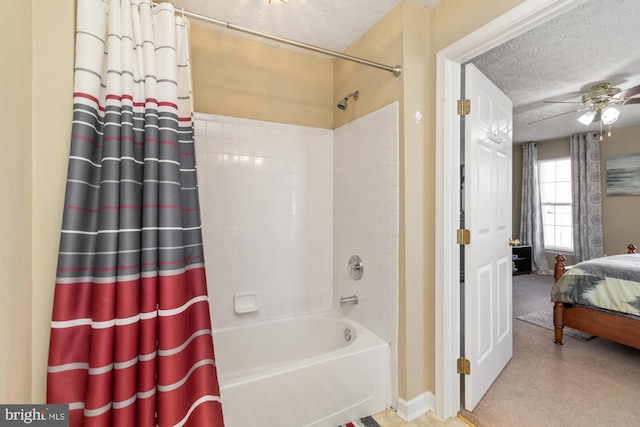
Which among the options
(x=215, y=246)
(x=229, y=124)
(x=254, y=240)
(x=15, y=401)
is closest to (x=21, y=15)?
(x=15, y=401)

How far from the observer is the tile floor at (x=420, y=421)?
163 cm

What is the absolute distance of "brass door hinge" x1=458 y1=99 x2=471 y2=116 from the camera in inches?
66.7

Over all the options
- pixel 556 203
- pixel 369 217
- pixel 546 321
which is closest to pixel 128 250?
pixel 369 217

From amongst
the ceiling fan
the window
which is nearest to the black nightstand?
the window

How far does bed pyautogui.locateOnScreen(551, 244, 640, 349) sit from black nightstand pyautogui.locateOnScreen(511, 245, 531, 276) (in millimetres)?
2526

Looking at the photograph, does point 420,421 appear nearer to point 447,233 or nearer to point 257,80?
point 447,233

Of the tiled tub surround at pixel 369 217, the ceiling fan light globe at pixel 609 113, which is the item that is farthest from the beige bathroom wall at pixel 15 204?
the ceiling fan light globe at pixel 609 113

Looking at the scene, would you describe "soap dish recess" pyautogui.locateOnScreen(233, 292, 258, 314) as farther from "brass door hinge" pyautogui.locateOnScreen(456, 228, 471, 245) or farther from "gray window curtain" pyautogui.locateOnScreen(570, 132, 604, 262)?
"gray window curtain" pyautogui.locateOnScreen(570, 132, 604, 262)

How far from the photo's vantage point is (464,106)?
170cm

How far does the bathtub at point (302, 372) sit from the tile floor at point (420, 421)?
55 mm

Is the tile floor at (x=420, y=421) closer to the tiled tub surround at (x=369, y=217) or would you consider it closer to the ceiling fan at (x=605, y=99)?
the tiled tub surround at (x=369, y=217)

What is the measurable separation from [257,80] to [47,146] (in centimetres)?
148

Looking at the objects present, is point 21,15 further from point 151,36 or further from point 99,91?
point 151,36

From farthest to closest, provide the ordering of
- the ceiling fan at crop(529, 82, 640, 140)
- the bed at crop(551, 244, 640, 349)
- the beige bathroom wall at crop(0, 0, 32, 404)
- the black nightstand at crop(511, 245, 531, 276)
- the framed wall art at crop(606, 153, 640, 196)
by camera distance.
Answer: the black nightstand at crop(511, 245, 531, 276) < the framed wall art at crop(606, 153, 640, 196) < the ceiling fan at crop(529, 82, 640, 140) < the bed at crop(551, 244, 640, 349) < the beige bathroom wall at crop(0, 0, 32, 404)
